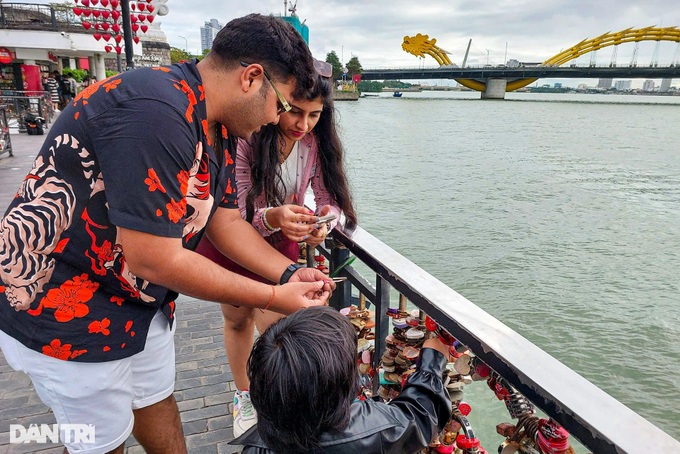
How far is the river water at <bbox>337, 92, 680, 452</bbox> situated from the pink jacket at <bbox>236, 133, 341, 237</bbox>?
0.28 meters

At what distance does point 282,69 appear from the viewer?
1.36 meters

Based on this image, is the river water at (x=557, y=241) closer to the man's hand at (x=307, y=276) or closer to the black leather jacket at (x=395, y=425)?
the man's hand at (x=307, y=276)

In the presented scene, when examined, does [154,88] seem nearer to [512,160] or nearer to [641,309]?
[641,309]

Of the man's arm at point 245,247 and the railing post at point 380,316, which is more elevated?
the man's arm at point 245,247

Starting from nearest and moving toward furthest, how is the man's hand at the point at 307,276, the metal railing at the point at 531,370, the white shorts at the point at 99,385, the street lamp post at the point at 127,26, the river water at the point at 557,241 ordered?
1. the metal railing at the point at 531,370
2. the white shorts at the point at 99,385
3. the man's hand at the point at 307,276
4. the river water at the point at 557,241
5. the street lamp post at the point at 127,26

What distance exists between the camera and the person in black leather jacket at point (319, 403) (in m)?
1.12

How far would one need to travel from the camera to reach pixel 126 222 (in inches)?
44.0

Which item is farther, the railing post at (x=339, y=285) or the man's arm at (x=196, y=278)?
the railing post at (x=339, y=285)

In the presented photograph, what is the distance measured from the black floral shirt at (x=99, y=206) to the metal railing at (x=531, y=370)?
0.69 m

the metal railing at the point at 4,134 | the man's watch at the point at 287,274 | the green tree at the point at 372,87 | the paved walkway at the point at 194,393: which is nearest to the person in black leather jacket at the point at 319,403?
the man's watch at the point at 287,274

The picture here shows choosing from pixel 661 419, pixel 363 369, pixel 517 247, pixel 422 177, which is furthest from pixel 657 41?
pixel 363 369

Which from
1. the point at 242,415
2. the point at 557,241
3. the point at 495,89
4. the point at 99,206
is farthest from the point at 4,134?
the point at 495,89

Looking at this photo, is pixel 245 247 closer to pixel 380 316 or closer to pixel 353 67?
pixel 380 316

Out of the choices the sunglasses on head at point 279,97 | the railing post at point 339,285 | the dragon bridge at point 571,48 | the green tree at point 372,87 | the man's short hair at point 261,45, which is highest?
the dragon bridge at point 571,48
